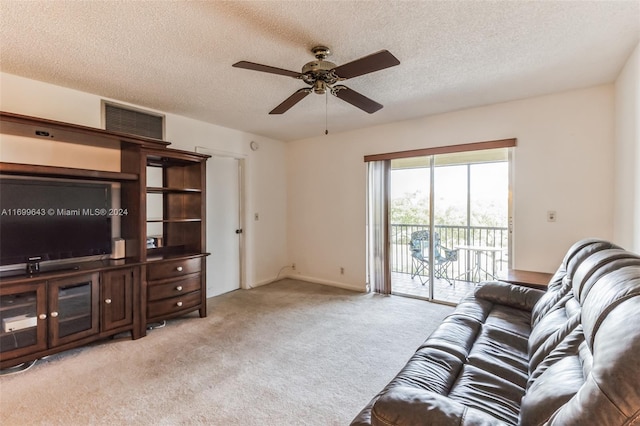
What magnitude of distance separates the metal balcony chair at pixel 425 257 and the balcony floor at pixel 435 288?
0.10 metres

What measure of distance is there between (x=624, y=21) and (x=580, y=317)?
6.18 ft

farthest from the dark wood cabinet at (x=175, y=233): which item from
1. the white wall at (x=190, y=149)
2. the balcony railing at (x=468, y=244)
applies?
the balcony railing at (x=468, y=244)

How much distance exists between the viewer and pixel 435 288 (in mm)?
4523

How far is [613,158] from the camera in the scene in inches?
113

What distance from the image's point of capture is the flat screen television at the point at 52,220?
2.39 m

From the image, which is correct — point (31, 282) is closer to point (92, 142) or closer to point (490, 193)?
point (92, 142)

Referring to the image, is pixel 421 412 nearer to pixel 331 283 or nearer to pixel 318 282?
pixel 331 283

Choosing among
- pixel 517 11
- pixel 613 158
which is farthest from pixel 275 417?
pixel 613 158

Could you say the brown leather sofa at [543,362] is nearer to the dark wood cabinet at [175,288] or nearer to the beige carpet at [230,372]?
the beige carpet at [230,372]

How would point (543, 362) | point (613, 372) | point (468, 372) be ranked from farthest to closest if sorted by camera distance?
1. point (468, 372)
2. point (543, 362)
3. point (613, 372)

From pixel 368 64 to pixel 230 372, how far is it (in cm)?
240

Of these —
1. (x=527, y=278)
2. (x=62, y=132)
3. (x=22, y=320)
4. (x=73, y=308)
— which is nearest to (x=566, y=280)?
(x=527, y=278)

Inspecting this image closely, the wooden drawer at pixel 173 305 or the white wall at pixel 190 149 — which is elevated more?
the white wall at pixel 190 149

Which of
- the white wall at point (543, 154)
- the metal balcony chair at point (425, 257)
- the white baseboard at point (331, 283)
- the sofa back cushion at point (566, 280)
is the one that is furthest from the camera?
the white baseboard at point (331, 283)
